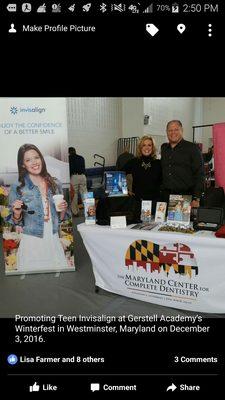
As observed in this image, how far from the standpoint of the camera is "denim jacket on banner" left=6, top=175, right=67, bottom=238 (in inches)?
105

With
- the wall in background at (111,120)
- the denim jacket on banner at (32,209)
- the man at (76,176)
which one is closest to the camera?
the denim jacket on banner at (32,209)

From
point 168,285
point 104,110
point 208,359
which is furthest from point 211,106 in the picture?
point 208,359

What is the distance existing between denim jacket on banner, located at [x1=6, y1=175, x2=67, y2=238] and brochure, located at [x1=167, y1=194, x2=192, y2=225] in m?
1.04

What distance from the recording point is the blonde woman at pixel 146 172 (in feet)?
7.88

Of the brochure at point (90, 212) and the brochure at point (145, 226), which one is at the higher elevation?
the brochure at point (90, 212)

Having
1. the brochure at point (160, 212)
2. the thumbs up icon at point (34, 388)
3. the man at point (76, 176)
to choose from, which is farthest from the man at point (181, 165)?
the man at point (76, 176)

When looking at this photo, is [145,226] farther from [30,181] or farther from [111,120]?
[111,120]

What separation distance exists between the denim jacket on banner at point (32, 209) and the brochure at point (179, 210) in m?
1.04

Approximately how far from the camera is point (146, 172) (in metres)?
2.42

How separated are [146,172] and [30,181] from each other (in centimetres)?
99

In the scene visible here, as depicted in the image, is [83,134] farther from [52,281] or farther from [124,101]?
[52,281]
